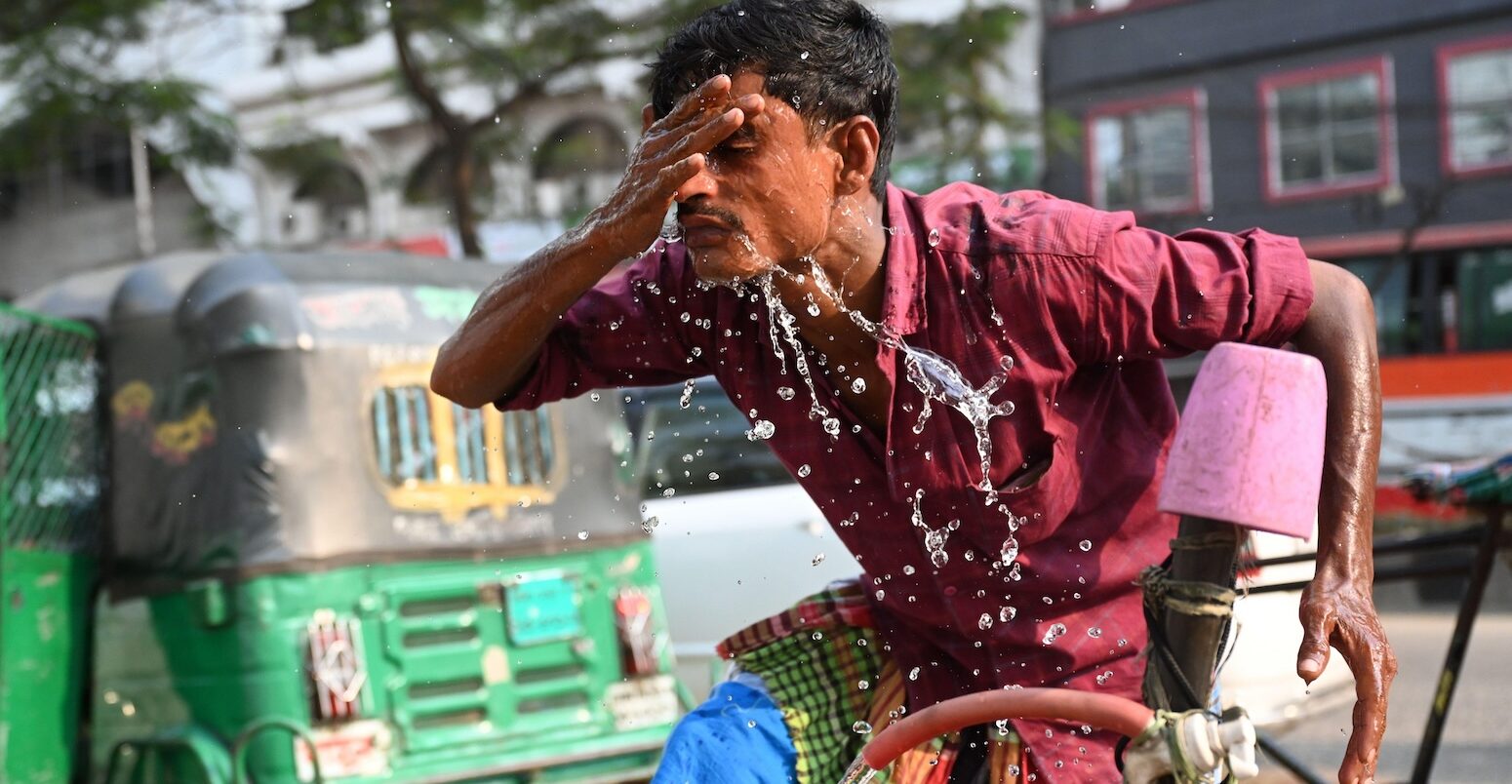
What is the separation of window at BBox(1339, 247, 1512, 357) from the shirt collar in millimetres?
13724

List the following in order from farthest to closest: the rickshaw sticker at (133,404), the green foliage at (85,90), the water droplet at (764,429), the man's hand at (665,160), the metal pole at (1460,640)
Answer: the green foliage at (85,90)
the rickshaw sticker at (133,404)
the metal pole at (1460,640)
the water droplet at (764,429)
the man's hand at (665,160)

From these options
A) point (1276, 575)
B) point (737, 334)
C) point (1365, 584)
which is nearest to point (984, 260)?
point (737, 334)

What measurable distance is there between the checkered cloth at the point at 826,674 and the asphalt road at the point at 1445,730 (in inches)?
138

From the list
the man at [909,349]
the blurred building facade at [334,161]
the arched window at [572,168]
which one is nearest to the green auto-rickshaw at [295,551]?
the man at [909,349]

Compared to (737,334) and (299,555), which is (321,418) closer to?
(299,555)

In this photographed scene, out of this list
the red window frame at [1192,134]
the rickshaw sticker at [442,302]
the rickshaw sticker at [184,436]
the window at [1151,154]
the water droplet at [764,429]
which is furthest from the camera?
the red window frame at [1192,134]

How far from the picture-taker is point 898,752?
178 cm

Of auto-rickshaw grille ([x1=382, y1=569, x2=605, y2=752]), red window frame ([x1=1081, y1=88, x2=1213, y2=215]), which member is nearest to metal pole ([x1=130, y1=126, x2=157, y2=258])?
red window frame ([x1=1081, y1=88, x2=1213, y2=215])

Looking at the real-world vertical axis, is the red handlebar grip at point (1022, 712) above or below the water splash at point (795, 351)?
below

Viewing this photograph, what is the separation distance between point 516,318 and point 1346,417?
1.06 metres

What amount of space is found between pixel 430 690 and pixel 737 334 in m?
3.56

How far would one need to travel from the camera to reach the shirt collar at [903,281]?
202cm

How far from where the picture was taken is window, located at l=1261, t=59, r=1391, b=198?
15680 mm

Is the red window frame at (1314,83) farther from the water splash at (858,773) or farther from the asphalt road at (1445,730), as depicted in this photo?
the water splash at (858,773)
